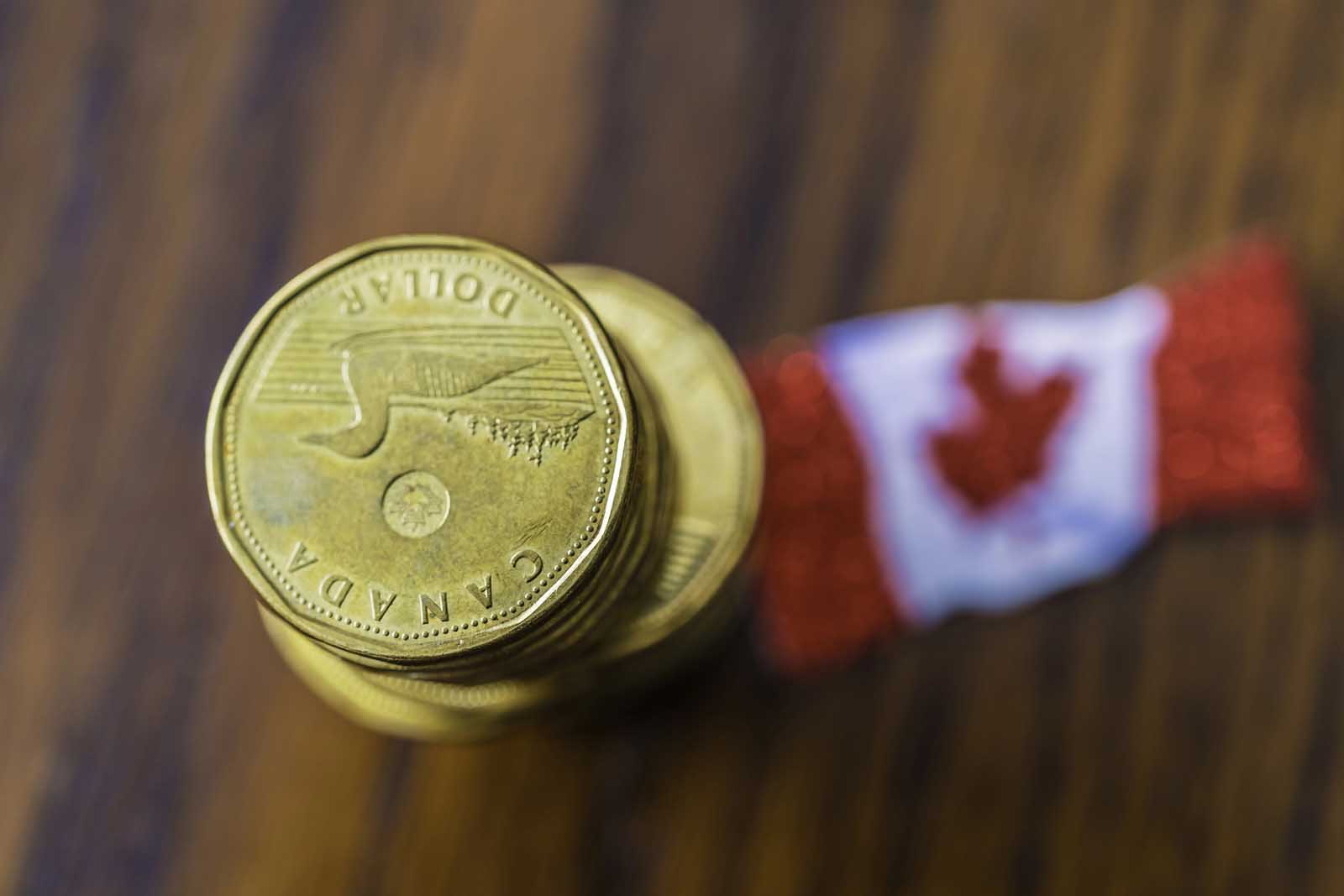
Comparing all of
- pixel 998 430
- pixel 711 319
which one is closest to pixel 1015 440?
pixel 998 430

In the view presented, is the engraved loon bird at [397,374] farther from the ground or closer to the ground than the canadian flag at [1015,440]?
farther from the ground

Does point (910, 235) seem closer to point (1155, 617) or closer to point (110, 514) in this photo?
point (1155, 617)

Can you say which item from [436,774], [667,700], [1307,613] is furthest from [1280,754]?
[436,774]

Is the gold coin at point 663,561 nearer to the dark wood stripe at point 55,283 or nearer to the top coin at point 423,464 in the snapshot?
the top coin at point 423,464

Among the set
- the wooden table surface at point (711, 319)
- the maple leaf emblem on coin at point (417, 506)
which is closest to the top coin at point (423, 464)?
the maple leaf emblem on coin at point (417, 506)

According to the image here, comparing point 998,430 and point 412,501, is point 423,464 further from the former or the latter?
point 998,430

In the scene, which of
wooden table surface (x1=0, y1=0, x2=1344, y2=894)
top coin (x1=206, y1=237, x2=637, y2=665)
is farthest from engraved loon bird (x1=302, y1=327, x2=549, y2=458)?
wooden table surface (x1=0, y1=0, x2=1344, y2=894)
